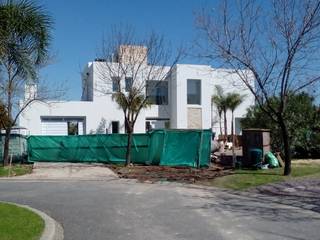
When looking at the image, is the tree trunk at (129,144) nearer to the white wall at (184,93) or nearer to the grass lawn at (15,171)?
the grass lawn at (15,171)

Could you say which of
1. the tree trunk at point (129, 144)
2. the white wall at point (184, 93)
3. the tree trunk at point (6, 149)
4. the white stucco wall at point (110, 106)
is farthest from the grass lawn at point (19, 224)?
the white wall at point (184, 93)

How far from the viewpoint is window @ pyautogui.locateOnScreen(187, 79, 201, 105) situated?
49.6 meters

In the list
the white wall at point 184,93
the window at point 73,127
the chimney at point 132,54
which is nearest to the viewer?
the chimney at point 132,54

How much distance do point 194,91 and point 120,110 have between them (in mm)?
7159

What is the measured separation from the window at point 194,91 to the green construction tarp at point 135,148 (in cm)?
2112

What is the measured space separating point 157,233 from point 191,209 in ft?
10.6

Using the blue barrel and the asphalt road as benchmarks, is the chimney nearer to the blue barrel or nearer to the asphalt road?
the blue barrel

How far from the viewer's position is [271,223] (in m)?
10.7

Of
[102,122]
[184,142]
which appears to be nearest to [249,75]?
[184,142]

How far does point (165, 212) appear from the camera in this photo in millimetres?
12375

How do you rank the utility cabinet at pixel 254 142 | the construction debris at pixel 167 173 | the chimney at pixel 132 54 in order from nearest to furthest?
the construction debris at pixel 167 173
the utility cabinet at pixel 254 142
the chimney at pixel 132 54

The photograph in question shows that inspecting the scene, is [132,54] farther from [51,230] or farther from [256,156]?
[51,230]

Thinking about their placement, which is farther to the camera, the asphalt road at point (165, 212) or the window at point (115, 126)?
the window at point (115, 126)

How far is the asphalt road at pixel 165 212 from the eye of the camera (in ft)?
31.9
